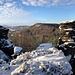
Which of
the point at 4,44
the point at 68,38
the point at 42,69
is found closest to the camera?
the point at 42,69

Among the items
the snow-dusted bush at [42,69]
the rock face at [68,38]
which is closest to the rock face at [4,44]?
the rock face at [68,38]

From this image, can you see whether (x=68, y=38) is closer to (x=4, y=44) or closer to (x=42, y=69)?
(x=42, y=69)

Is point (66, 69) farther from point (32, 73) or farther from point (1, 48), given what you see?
point (1, 48)

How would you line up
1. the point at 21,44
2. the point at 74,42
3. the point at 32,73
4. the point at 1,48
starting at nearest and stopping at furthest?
the point at 32,73 → the point at 74,42 → the point at 1,48 → the point at 21,44

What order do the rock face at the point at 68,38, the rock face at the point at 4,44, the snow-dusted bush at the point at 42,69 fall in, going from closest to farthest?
the snow-dusted bush at the point at 42,69
the rock face at the point at 68,38
the rock face at the point at 4,44

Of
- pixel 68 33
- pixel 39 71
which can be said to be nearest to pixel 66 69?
pixel 39 71

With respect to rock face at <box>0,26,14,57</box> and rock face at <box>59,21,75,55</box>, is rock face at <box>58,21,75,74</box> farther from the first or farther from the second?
rock face at <box>0,26,14,57</box>

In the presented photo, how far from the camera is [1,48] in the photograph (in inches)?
656

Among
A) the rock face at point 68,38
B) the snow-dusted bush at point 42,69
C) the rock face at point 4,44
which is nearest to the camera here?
the snow-dusted bush at point 42,69

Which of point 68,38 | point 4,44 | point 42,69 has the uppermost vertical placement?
point 68,38

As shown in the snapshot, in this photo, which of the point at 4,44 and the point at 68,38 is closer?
the point at 68,38

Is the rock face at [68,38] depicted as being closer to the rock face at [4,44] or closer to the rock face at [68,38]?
the rock face at [68,38]

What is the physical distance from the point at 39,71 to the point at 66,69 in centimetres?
133

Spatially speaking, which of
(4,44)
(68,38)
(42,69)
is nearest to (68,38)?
(68,38)
